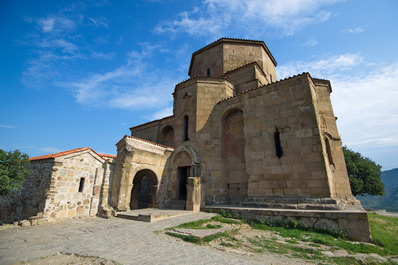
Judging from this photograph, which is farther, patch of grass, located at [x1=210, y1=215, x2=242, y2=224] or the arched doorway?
the arched doorway

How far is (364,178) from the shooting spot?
65.6 ft

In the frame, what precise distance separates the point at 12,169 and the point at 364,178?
28.2m

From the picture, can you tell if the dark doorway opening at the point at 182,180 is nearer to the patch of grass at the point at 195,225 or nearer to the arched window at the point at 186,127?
the arched window at the point at 186,127

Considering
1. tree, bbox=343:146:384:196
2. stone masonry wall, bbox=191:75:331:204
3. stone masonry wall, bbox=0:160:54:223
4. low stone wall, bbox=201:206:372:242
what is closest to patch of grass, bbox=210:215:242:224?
low stone wall, bbox=201:206:372:242

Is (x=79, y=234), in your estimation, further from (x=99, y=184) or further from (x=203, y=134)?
(x=203, y=134)

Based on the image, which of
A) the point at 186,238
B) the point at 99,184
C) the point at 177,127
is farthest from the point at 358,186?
the point at 99,184

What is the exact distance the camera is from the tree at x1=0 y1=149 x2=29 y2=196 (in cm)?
766

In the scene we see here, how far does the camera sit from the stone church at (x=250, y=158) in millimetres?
8016

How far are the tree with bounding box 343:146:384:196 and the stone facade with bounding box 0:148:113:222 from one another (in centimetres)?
2287

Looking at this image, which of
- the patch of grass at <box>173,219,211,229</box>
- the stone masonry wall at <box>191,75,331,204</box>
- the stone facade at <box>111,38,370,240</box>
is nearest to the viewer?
the patch of grass at <box>173,219,211,229</box>

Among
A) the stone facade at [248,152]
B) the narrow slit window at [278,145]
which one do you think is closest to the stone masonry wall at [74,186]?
the stone facade at [248,152]

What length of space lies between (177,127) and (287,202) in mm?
7862

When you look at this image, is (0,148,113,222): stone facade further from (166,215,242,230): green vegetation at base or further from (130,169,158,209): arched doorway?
(166,215,242,230): green vegetation at base

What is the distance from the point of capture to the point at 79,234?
5.80m
